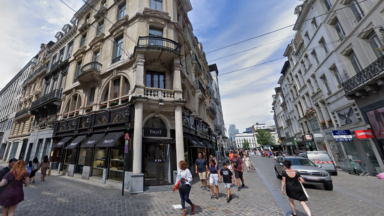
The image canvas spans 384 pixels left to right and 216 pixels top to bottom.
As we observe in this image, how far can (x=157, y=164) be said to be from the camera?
9086 mm

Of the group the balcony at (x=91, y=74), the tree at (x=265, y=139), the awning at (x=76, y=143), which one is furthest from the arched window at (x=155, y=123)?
the tree at (x=265, y=139)

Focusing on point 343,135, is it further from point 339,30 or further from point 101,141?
point 101,141

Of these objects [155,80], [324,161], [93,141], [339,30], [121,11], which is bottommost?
[324,161]

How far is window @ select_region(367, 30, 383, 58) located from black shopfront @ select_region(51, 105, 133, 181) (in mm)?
17772

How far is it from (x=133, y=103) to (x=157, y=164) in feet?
14.4

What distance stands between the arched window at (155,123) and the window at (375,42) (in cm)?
1573

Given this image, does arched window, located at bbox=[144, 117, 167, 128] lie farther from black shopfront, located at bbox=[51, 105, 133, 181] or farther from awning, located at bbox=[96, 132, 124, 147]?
awning, located at bbox=[96, 132, 124, 147]

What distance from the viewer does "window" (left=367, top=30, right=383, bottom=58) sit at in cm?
966

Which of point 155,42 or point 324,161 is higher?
point 155,42

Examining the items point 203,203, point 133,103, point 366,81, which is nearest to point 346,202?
point 203,203

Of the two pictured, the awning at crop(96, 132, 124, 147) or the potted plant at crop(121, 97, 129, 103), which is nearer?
the awning at crop(96, 132, 124, 147)

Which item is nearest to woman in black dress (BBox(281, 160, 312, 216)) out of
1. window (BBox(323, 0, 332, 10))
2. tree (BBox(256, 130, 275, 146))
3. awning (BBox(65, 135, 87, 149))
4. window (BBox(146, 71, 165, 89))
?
window (BBox(146, 71, 165, 89))

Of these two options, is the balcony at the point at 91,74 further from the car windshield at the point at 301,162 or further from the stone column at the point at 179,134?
the car windshield at the point at 301,162

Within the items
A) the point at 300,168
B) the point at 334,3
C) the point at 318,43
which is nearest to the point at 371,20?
the point at 334,3
